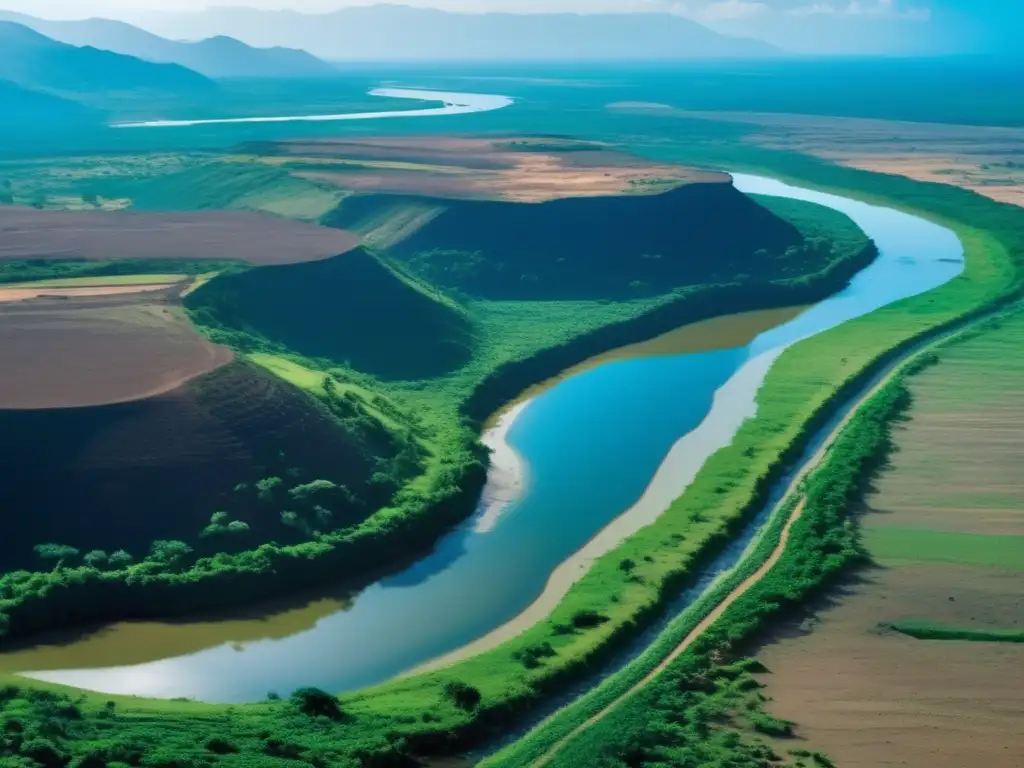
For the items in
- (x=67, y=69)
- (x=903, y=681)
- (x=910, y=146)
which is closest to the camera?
(x=903, y=681)

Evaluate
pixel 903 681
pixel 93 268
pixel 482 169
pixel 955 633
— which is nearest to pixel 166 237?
pixel 93 268

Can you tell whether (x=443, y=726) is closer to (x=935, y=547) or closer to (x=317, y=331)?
(x=935, y=547)

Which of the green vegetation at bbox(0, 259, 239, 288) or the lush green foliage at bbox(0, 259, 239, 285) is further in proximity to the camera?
the lush green foliage at bbox(0, 259, 239, 285)

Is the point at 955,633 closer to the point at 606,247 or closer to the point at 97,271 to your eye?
the point at 97,271

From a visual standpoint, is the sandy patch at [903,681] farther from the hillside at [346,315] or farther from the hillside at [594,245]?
the hillside at [594,245]

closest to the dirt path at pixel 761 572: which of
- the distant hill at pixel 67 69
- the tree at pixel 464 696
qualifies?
the tree at pixel 464 696

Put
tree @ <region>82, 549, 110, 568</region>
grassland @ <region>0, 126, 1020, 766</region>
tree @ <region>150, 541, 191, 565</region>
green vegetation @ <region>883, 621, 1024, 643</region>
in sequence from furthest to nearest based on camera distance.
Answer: tree @ <region>150, 541, 191, 565</region>, tree @ <region>82, 549, 110, 568</region>, green vegetation @ <region>883, 621, 1024, 643</region>, grassland @ <region>0, 126, 1020, 766</region>

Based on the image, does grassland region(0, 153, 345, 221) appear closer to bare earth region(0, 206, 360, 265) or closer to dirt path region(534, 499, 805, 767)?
bare earth region(0, 206, 360, 265)

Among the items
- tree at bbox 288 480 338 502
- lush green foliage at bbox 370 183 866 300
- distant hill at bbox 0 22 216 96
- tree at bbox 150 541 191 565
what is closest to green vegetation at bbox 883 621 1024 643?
tree at bbox 288 480 338 502
